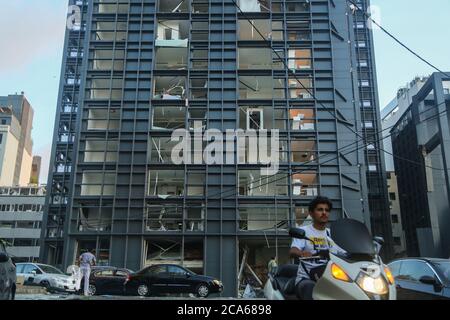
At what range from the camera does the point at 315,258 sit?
4348 millimetres

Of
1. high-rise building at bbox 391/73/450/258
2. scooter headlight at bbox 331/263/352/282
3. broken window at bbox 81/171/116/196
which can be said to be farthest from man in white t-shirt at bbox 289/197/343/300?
high-rise building at bbox 391/73/450/258

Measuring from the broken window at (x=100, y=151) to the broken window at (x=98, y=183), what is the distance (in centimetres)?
99

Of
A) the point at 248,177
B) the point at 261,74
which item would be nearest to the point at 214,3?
the point at 261,74

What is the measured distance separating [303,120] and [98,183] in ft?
47.2

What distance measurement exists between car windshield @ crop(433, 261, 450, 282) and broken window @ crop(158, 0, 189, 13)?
29972mm

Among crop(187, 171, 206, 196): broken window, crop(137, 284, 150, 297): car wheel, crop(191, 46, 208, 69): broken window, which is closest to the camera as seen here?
crop(137, 284, 150, 297): car wheel

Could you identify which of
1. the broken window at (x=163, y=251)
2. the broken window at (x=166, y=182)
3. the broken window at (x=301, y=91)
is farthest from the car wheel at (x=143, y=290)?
the broken window at (x=301, y=91)

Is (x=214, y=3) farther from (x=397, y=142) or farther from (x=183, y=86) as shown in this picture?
(x=397, y=142)

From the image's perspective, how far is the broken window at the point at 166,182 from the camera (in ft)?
96.9

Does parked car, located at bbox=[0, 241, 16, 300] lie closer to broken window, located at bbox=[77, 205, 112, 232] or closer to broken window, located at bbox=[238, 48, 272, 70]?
broken window, located at bbox=[77, 205, 112, 232]

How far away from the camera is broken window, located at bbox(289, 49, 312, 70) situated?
31627mm

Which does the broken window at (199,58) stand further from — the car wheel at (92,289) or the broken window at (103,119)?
the car wheel at (92,289)

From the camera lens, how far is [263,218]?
28391 mm
